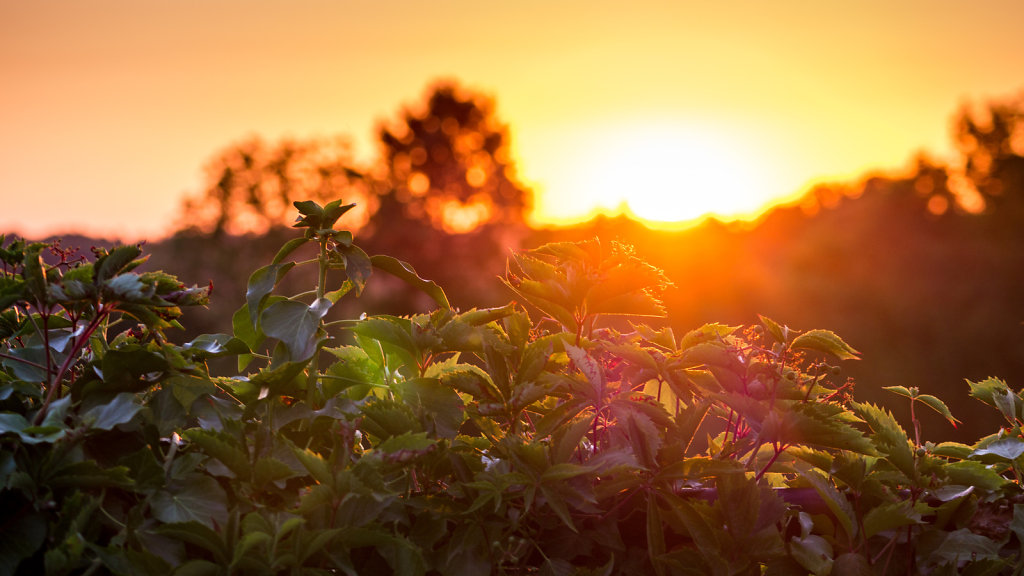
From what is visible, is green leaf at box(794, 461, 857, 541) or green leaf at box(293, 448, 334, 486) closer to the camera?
green leaf at box(293, 448, 334, 486)

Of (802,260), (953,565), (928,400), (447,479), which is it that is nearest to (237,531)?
(447,479)

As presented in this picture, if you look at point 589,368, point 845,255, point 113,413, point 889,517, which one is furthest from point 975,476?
point 845,255

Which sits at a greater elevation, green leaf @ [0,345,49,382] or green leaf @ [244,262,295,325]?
green leaf @ [244,262,295,325]

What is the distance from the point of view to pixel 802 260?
15969mm

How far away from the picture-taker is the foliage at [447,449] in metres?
0.83

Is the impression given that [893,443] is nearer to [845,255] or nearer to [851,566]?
[851,566]

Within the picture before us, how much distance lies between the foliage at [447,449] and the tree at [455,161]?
2430 centimetres

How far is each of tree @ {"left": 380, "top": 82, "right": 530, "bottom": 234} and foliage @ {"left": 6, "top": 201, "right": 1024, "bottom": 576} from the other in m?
24.3

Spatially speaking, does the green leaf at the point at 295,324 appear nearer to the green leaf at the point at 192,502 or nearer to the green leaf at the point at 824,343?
the green leaf at the point at 192,502

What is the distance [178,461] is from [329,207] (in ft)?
1.23

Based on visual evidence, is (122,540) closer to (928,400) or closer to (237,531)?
(237,531)

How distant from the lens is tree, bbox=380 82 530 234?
26297 millimetres

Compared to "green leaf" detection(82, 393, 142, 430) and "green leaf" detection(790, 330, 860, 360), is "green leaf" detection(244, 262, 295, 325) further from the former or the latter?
"green leaf" detection(790, 330, 860, 360)

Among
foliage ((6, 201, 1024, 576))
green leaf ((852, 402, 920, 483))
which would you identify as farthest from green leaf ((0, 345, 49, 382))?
green leaf ((852, 402, 920, 483))
